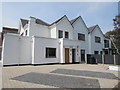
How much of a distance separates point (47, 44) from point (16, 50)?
4343 millimetres

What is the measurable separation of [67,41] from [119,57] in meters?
8.32

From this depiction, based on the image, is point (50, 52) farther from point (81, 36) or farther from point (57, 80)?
point (57, 80)

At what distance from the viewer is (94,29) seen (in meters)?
26.8

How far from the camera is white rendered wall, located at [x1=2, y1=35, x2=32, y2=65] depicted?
47.3ft

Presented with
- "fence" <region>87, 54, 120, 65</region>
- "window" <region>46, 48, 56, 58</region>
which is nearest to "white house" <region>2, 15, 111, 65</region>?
"window" <region>46, 48, 56, 58</region>

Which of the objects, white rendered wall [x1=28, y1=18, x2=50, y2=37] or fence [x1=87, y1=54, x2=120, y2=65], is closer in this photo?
fence [x1=87, y1=54, x2=120, y2=65]

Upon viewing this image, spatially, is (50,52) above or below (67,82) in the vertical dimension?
above

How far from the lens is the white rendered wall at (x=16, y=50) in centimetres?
1441

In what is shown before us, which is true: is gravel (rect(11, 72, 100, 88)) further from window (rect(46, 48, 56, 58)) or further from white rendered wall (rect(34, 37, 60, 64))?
window (rect(46, 48, 56, 58))

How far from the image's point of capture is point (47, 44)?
1670 cm

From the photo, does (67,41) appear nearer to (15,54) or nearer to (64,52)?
(64,52)

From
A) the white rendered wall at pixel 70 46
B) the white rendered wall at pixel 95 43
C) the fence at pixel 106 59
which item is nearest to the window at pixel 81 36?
the white rendered wall at pixel 95 43


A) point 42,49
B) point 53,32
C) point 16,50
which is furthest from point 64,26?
point 16,50

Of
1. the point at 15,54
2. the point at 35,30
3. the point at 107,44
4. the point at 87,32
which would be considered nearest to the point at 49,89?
the point at 15,54
